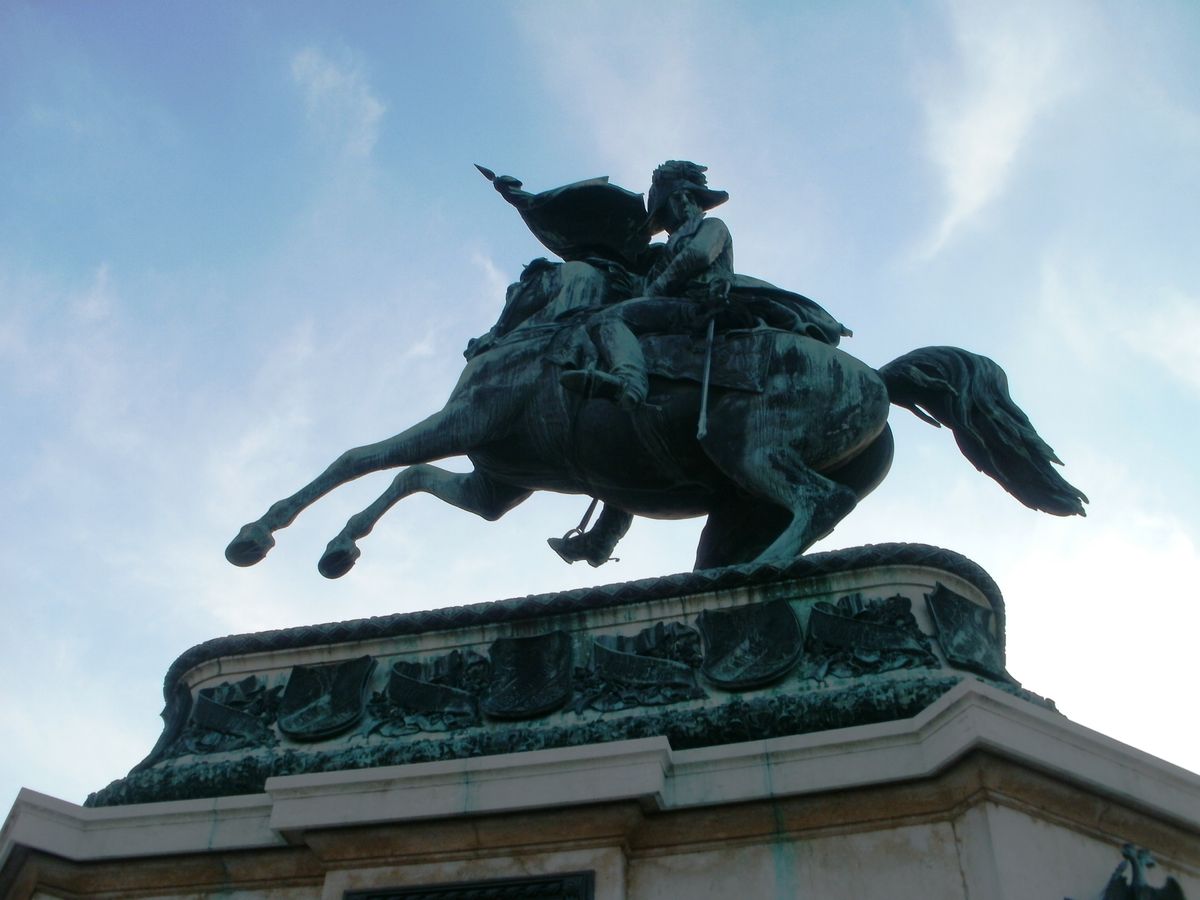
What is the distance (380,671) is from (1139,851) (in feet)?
12.0

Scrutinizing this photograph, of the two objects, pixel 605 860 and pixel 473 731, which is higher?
pixel 473 731

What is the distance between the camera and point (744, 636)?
702 cm

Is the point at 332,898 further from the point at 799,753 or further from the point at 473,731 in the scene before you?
the point at 799,753

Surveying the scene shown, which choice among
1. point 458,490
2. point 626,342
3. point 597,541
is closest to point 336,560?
point 458,490

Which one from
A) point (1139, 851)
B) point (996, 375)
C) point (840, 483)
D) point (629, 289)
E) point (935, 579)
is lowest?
point (1139, 851)

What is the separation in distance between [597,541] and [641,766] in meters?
4.19

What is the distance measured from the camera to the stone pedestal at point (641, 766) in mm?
5914

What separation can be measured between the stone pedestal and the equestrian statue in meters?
1.17

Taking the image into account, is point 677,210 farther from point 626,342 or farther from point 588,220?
point 626,342

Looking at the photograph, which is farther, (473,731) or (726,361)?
(726,361)

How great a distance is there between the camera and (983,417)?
9.12 meters

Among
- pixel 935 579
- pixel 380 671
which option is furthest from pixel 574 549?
pixel 935 579

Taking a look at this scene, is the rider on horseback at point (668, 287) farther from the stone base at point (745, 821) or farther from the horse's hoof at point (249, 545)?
the stone base at point (745, 821)

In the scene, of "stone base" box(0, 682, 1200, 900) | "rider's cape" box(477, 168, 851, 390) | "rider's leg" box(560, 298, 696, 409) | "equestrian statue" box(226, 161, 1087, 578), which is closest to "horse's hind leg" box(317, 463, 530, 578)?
"equestrian statue" box(226, 161, 1087, 578)
